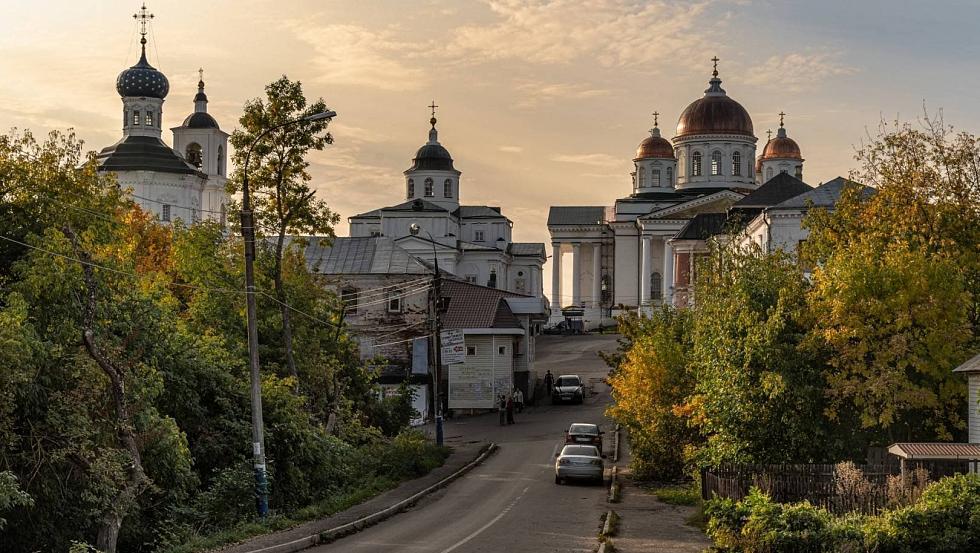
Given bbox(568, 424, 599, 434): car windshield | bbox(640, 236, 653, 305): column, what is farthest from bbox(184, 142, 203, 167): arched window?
bbox(568, 424, 599, 434): car windshield

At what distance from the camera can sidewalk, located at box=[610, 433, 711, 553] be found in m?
24.0

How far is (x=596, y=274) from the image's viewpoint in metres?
121

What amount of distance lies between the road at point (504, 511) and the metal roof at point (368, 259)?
44.3ft

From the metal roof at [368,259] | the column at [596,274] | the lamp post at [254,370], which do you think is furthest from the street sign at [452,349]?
the column at [596,274]

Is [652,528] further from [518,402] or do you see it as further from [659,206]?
[659,206]

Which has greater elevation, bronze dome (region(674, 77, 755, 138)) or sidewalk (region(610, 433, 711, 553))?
bronze dome (region(674, 77, 755, 138))

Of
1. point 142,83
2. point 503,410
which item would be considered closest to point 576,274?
point 142,83

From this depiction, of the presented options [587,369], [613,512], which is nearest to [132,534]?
[613,512]

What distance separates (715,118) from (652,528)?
87.1m

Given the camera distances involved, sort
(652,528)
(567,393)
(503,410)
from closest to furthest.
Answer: (652,528), (503,410), (567,393)

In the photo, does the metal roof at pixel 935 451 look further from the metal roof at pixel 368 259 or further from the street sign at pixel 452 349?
the metal roof at pixel 368 259

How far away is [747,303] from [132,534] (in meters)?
13.5

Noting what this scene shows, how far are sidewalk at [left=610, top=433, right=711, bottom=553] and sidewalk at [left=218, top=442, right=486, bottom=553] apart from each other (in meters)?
5.18

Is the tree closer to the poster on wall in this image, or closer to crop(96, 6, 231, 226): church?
the poster on wall
